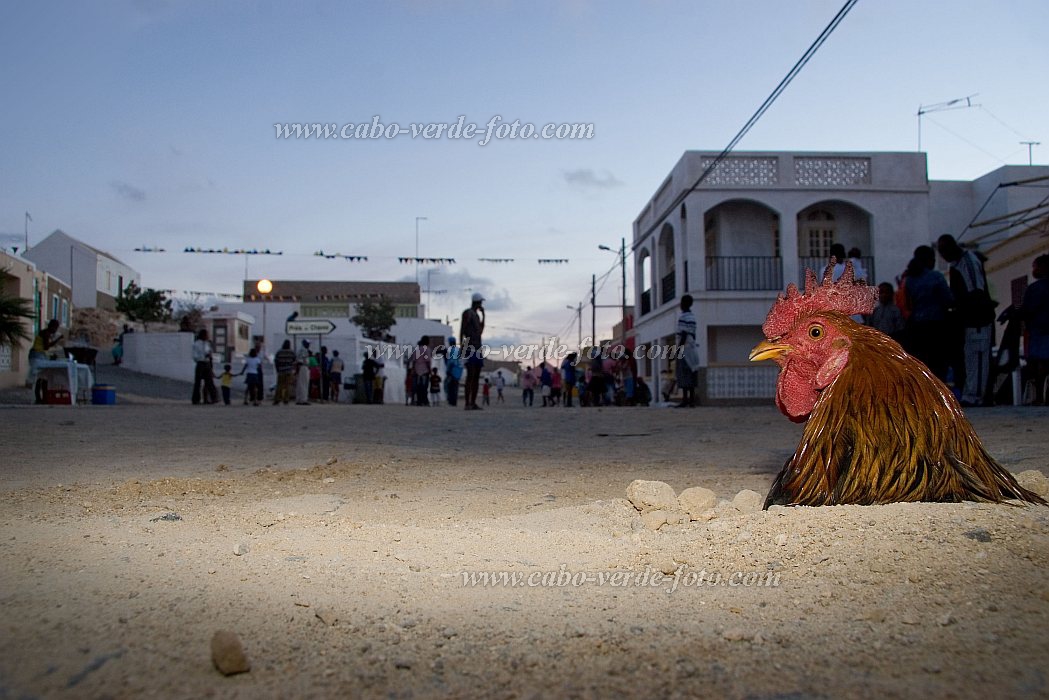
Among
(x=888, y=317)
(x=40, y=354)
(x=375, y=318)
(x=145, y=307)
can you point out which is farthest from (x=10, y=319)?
(x=375, y=318)

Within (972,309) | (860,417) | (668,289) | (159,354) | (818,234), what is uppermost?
(818,234)

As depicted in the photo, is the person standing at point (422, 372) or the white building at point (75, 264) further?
the white building at point (75, 264)

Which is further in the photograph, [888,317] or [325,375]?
[325,375]

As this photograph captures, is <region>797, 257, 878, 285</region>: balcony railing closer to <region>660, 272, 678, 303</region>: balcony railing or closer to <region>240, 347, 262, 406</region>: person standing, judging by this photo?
<region>660, 272, 678, 303</region>: balcony railing

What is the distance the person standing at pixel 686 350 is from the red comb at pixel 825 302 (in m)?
9.34

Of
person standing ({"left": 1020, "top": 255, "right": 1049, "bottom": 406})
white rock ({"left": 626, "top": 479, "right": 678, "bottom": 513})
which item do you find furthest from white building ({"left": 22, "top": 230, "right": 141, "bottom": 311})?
white rock ({"left": 626, "top": 479, "right": 678, "bottom": 513})

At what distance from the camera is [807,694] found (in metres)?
1.53

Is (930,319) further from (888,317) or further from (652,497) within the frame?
(652,497)

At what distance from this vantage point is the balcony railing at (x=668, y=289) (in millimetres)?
25156

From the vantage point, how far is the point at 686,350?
13141 millimetres

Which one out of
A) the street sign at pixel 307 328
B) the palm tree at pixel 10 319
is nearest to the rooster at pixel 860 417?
the palm tree at pixel 10 319

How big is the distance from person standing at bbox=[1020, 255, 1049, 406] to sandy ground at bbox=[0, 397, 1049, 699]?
492 cm

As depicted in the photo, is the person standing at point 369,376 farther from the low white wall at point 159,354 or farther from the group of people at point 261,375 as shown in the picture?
the low white wall at point 159,354

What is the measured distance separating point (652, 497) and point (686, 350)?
10.0 metres
